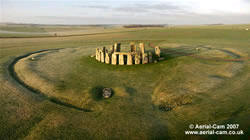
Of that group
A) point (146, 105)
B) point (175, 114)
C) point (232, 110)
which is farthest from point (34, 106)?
point (232, 110)

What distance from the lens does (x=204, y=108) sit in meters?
10.2

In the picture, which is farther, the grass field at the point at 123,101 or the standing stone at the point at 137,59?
the standing stone at the point at 137,59

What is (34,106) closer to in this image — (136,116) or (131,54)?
(136,116)

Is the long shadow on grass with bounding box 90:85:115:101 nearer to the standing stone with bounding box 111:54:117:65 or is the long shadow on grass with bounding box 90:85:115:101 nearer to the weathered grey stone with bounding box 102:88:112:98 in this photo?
the weathered grey stone with bounding box 102:88:112:98

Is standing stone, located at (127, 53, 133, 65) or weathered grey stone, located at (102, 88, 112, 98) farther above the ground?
standing stone, located at (127, 53, 133, 65)

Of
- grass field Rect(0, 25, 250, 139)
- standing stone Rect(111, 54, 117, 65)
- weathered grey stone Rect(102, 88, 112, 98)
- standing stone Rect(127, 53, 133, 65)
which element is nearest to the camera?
grass field Rect(0, 25, 250, 139)

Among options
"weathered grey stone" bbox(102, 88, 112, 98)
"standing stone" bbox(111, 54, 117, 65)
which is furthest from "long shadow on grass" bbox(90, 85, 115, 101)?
"standing stone" bbox(111, 54, 117, 65)

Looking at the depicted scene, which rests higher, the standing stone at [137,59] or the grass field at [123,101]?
the standing stone at [137,59]

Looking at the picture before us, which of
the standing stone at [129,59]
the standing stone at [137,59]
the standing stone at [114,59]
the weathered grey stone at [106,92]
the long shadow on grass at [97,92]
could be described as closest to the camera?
the long shadow on grass at [97,92]

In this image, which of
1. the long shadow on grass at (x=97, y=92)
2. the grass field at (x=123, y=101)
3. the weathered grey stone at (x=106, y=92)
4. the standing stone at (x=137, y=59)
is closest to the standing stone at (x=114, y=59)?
the grass field at (x=123, y=101)

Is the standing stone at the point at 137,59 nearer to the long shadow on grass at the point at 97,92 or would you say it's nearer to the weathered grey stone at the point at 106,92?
the long shadow on grass at the point at 97,92

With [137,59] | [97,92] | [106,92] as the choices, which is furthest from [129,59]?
[106,92]

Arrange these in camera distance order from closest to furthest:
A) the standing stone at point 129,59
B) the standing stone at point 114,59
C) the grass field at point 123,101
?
the grass field at point 123,101
the standing stone at point 129,59
the standing stone at point 114,59

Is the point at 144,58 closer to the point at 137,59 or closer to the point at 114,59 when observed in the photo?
the point at 137,59
